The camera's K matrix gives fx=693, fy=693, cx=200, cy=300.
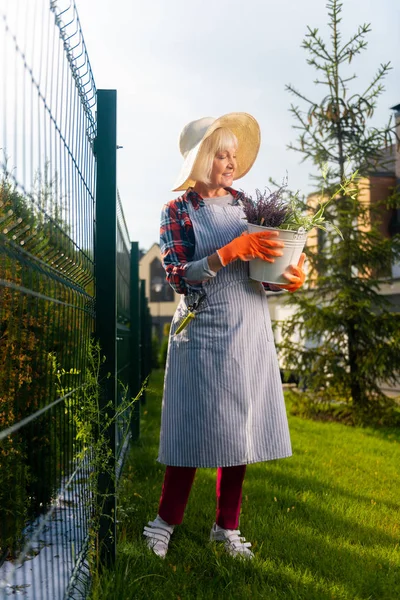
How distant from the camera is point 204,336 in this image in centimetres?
314

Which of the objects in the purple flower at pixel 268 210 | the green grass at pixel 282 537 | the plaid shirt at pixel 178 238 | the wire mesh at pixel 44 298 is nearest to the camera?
the wire mesh at pixel 44 298

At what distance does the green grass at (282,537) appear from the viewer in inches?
110

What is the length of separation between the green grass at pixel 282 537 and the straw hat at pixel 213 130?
4.36ft

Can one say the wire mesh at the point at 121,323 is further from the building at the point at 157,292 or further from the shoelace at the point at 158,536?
the building at the point at 157,292

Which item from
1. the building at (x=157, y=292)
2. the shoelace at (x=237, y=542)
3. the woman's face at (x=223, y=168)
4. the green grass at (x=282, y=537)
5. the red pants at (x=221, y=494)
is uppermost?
the building at (x=157, y=292)

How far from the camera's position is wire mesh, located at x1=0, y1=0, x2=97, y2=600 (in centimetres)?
154

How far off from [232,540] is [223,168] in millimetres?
1757

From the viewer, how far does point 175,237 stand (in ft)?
10.7

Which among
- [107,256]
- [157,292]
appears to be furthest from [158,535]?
[157,292]

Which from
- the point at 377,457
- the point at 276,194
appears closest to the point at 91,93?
the point at 276,194

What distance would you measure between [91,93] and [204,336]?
1160mm

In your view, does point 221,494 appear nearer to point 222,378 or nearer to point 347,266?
point 222,378

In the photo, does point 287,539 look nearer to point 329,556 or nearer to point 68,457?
point 329,556

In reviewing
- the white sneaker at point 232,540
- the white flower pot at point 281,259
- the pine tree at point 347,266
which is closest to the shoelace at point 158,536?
the white sneaker at point 232,540
